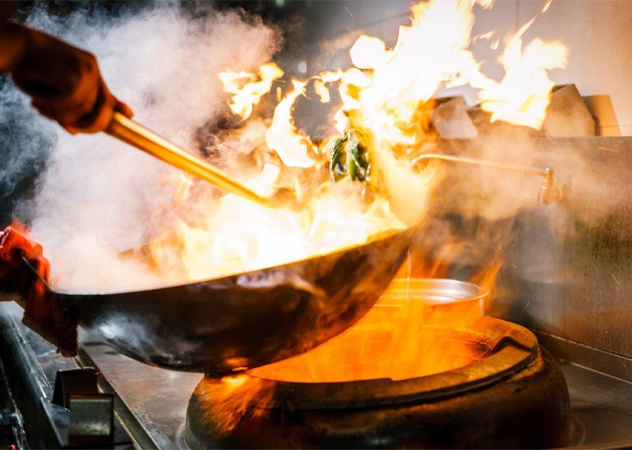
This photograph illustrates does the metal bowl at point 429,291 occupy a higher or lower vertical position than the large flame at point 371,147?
lower

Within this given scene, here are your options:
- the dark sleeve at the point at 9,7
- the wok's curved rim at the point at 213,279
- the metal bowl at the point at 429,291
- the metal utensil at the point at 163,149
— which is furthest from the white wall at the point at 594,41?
the dark sleeve at the point at 9,7

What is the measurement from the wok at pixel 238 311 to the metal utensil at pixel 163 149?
1.27ft

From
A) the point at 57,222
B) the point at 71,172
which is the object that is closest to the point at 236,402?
the point at 57,222

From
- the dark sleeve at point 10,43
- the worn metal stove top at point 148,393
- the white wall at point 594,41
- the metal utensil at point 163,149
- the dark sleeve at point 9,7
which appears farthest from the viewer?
the dark sleeve at point 9,7

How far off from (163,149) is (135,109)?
324 cm

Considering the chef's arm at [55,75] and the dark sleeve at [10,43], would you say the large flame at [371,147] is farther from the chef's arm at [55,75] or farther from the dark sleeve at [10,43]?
the dark sleeve at [10,43]

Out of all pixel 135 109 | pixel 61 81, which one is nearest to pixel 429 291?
pixel 61 81

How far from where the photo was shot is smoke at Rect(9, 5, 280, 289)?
4.07m

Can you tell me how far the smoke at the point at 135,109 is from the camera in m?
4.07

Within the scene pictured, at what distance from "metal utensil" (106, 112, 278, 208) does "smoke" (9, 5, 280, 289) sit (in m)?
2.14

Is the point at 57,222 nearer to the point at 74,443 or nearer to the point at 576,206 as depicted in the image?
the point at 74,443

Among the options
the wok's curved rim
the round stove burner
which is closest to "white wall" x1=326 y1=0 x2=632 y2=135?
the round stove burner

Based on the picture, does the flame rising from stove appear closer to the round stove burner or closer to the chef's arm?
the round stove burner

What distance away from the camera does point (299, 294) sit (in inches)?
52.1
